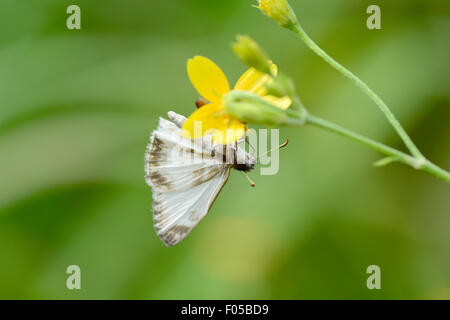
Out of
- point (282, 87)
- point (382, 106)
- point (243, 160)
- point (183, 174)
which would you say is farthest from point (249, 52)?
point (183, 174)

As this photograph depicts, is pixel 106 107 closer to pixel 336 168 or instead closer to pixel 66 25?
pixel 66 25

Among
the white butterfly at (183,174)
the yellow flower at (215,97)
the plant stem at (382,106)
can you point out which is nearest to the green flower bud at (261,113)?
the yellow flower at (215,97)

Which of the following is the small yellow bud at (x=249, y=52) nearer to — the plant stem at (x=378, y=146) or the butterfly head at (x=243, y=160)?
the plant stem at (x=378, y=146)

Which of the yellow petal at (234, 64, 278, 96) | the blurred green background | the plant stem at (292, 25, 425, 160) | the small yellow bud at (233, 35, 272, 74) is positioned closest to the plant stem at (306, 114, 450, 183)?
the plant stem at (292, 25, 425, 160)

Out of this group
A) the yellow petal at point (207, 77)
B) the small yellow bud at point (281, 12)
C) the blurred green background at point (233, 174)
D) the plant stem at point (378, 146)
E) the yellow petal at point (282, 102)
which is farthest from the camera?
the blurred green background at point (233, 174)

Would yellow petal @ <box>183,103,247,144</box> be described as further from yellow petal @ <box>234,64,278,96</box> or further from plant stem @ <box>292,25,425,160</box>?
plant stem @ <box>292,25,425,160</box>
